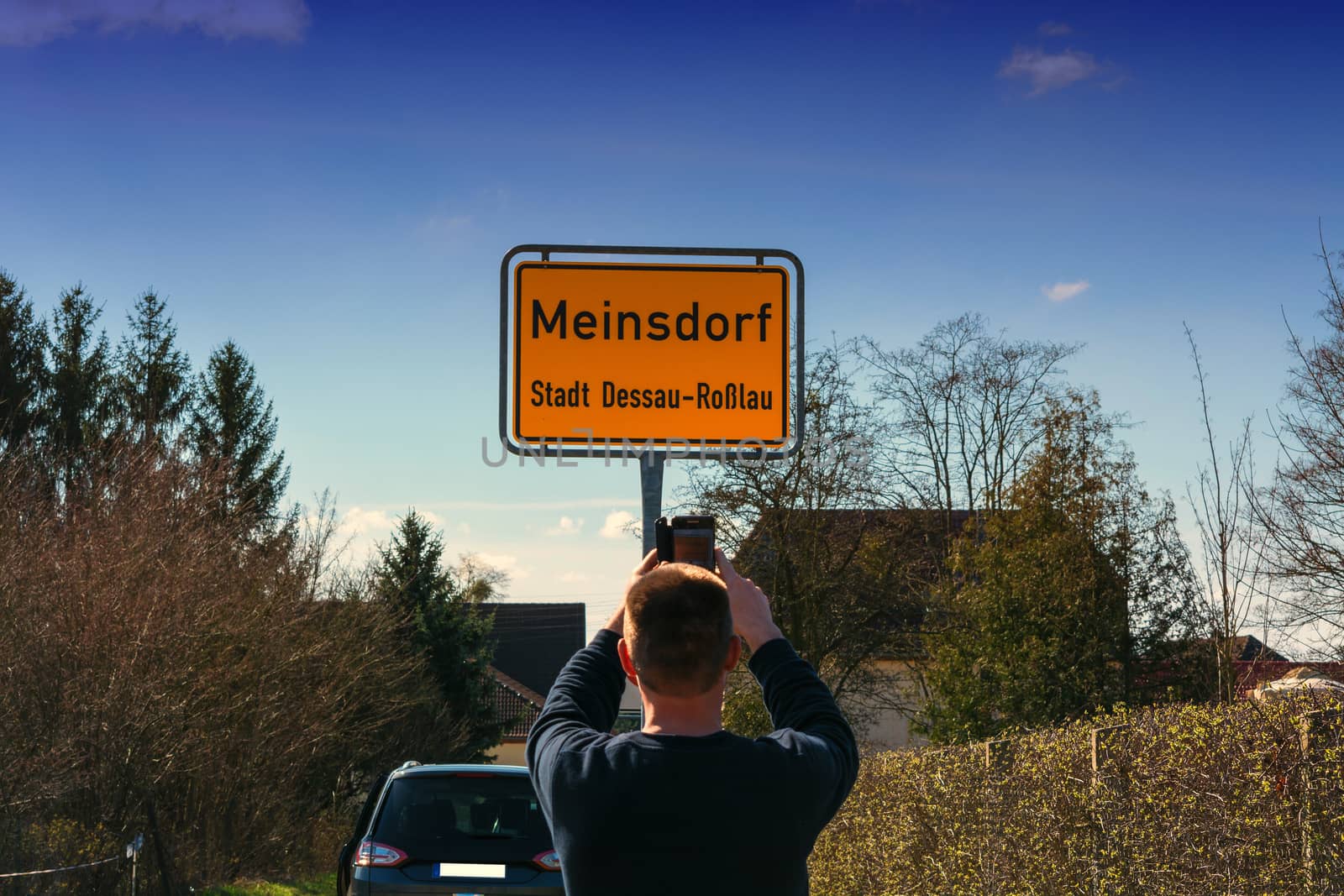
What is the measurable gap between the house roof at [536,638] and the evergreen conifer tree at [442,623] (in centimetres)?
3072

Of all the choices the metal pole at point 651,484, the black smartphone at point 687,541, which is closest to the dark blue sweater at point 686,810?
the black smartphone at point 687,541

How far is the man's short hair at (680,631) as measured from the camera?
239 centimetres

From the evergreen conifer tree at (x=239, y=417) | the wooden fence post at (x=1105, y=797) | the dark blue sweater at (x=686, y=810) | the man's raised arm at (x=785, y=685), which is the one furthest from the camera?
the evergreen conifer tree at (x=239, y=417)

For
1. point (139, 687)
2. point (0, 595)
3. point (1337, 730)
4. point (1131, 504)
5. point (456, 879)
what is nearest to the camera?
point (1337, 730)

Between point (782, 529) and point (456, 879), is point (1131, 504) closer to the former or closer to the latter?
point (782, 529)

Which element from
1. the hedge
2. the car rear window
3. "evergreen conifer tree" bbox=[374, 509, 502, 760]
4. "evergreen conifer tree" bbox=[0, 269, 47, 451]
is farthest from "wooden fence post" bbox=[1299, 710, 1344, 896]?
"evergreen conifer tree" bbox=[0, 269, 47, 451]

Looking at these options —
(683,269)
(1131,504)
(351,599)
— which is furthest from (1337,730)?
(351,599)

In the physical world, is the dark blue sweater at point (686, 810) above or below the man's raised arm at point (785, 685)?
below

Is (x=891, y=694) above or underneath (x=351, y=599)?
underneath

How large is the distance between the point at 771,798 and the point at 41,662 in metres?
12.6

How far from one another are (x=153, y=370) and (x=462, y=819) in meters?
36.4

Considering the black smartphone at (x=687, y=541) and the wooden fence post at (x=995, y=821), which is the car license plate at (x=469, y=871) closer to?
the wooden fence post at (x=995, y=821)

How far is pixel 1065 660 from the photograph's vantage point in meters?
21.1

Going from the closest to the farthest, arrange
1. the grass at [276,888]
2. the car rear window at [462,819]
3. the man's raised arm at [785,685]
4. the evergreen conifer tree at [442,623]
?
the man's raised arm at [785,685], the car rear window at [462,819], the grass at [276,888], the evergreen conifer tree at [442,623]
